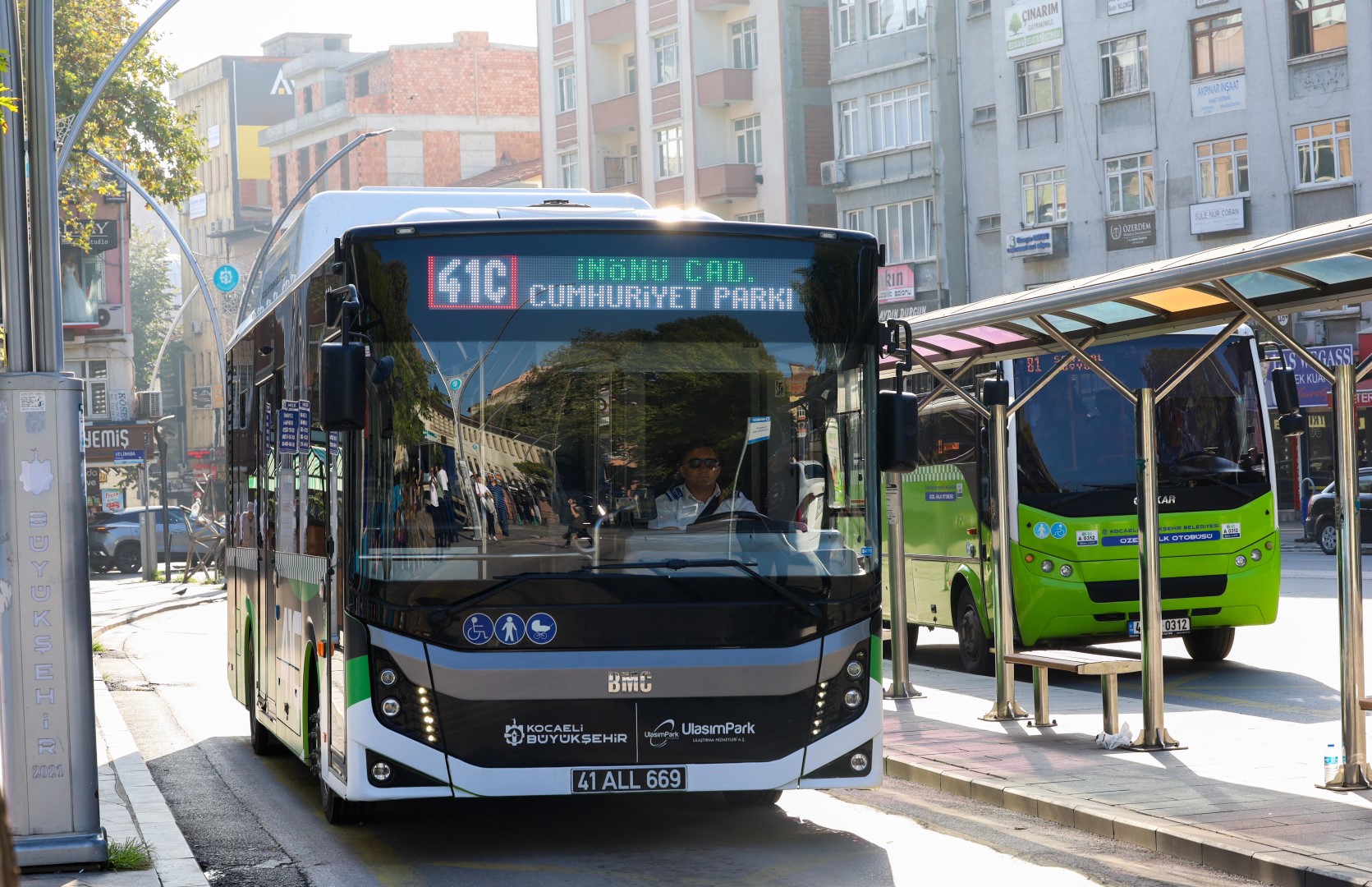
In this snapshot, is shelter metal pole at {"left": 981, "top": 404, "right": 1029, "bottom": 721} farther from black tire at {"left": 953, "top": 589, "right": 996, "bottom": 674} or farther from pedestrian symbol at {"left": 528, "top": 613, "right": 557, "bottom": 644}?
pedestrian symbol at {"left": 528, "top": 613, "right": 557, "bottom": 644}

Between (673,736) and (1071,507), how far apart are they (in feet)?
27.9

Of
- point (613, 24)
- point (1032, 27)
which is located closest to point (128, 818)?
point (1032, 27)

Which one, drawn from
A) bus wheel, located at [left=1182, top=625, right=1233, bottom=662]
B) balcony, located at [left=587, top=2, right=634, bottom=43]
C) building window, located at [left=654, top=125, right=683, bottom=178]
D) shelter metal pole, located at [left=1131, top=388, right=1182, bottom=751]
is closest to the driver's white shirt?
shelter metal pole, located at [left=1131, top=388, right=1182, bottom=751]

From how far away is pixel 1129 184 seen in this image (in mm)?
45844

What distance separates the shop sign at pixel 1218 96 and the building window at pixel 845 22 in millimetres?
12884

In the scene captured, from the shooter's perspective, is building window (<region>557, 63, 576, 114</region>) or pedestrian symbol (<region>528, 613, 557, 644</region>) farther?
building window (<region>557, 63, 576, 114</region>)

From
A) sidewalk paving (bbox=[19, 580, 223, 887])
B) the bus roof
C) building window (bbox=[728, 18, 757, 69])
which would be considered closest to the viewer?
sidewalk paving (bbox=[19, 580, 223, 887])

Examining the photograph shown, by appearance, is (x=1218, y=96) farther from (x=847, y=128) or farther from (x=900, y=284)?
(x=847, y=128)

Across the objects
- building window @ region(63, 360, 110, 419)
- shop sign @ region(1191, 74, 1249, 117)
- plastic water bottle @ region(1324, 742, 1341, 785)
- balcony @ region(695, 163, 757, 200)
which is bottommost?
plastic water bottle @ region(1324, 742, 1341, 785)

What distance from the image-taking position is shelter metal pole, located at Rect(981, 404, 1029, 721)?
13453mm

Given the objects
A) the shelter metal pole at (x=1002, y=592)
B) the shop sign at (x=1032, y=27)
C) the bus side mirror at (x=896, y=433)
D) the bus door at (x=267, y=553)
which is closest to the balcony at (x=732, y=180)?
the shop sign at (x=1032, y=27)

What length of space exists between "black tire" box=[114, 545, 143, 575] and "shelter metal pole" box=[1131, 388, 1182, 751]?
44.8 meters

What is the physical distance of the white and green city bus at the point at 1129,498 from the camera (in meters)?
16.5

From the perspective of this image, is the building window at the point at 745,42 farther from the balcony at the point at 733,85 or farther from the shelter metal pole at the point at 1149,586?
the shelter metal pole at the point at 1149,586
